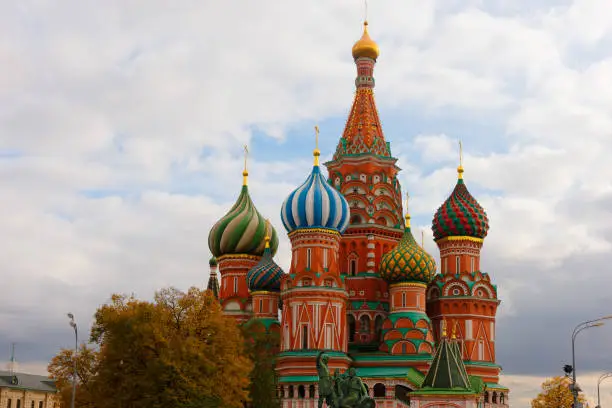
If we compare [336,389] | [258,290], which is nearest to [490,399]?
[258,290]

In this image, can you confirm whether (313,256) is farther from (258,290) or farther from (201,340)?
(201,340)

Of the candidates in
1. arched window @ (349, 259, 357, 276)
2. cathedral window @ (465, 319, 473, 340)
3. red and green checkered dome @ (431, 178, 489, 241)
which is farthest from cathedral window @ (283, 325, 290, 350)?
red and green checkered dome @ (431, 178, 489, 241)

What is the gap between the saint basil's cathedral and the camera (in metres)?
47.1

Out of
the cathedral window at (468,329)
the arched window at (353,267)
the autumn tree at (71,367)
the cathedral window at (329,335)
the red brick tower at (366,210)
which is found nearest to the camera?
the autumn tree at (71,367)

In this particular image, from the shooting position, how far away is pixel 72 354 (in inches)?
1634

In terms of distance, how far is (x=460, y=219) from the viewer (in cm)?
5441

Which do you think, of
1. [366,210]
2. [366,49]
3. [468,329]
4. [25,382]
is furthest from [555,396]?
[25,382]

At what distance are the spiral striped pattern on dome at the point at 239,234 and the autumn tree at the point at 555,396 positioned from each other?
19623 mm

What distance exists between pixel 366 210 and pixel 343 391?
23.6 m

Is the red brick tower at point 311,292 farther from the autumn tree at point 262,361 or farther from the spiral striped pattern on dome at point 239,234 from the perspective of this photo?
the spiral striped pattern on dome at point 239,234

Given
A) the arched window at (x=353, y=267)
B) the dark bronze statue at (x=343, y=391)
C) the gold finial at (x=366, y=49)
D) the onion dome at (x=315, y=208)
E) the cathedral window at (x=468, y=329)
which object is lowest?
the dark bronze statue at (x=343, y=391)

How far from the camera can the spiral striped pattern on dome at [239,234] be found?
190ft

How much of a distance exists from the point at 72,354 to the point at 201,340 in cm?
791

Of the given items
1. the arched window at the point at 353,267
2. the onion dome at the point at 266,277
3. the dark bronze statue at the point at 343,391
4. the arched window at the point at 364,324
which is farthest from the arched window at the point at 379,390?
the dark bronze statue at the point at 343,391
